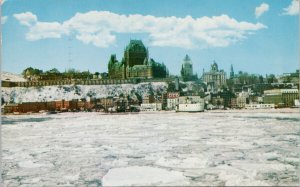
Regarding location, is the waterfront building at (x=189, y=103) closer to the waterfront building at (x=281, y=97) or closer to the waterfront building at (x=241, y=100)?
the waterfront building at (x=241, y=100)

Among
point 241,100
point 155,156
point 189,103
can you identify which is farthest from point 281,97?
point 155,156

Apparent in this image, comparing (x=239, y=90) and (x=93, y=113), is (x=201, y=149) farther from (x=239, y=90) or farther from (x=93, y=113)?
(x=93, y=113)

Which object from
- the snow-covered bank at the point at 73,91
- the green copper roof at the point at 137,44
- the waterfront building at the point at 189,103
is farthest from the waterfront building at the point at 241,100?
the green copper roof at the point at 137,44

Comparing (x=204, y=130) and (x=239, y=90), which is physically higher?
(x=239, y=90)

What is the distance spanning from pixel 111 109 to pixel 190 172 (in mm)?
8915

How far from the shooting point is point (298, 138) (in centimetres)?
674

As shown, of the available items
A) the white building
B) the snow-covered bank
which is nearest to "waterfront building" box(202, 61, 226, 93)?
the snow-covered bank

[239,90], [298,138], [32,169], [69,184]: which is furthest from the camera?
[239,90]

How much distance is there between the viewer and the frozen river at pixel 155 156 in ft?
14.8

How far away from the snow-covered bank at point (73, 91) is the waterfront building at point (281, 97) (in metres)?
3.58

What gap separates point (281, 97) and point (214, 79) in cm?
209

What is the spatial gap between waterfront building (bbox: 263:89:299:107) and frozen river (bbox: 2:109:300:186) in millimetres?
1473

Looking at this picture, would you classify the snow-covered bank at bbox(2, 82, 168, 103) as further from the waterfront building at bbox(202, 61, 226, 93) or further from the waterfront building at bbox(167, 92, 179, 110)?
the waterfront building at bbox(202, 61, 226, 93)

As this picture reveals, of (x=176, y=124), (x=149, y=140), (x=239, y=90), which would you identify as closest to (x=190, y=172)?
(x=149, y=140)
